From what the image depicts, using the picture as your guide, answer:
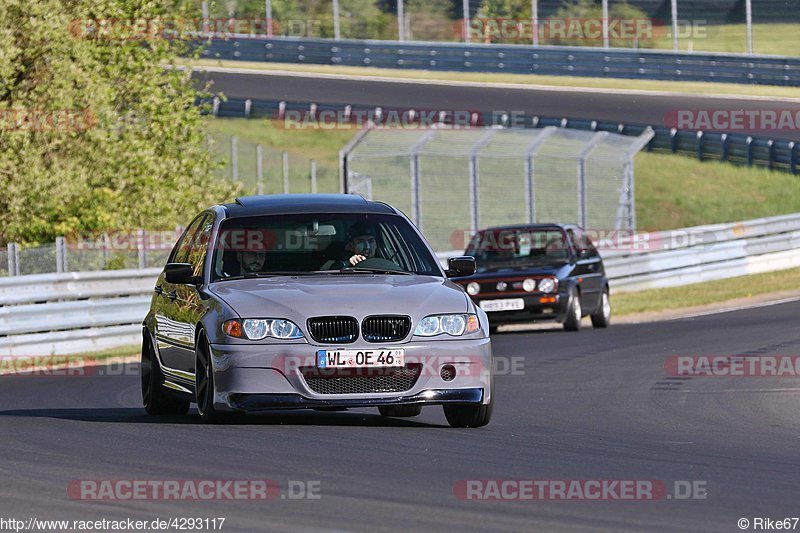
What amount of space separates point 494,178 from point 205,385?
28843mm

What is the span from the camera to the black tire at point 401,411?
1163cm

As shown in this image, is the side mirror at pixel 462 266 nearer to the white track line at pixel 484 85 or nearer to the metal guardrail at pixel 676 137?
the metal guardrail at pixel 676 137

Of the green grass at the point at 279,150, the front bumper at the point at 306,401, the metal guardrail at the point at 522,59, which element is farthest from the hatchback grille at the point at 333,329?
the metal guardrail at the point at 522,59

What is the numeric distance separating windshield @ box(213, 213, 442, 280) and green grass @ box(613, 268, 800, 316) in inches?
618

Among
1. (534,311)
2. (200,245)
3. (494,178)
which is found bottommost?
(494,178)

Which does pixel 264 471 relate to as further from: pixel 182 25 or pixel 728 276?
pixel 728 276

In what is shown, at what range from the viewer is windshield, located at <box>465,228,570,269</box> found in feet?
75.5

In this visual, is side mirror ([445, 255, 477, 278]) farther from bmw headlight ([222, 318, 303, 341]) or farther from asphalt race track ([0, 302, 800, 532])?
bmw headlight ([222, 318, 303, 341])

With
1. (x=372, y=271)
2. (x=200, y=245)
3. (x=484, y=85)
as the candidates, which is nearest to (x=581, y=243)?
(x=200, y=245)

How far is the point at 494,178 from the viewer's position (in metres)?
39.0

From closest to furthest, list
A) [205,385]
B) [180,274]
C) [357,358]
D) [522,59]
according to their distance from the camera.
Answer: [357,358]
[205,385]
[180,274]
[522,59]

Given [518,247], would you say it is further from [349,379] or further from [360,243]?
[349,379]

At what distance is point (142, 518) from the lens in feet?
22.6

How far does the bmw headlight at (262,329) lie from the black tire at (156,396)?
74.8 inches
